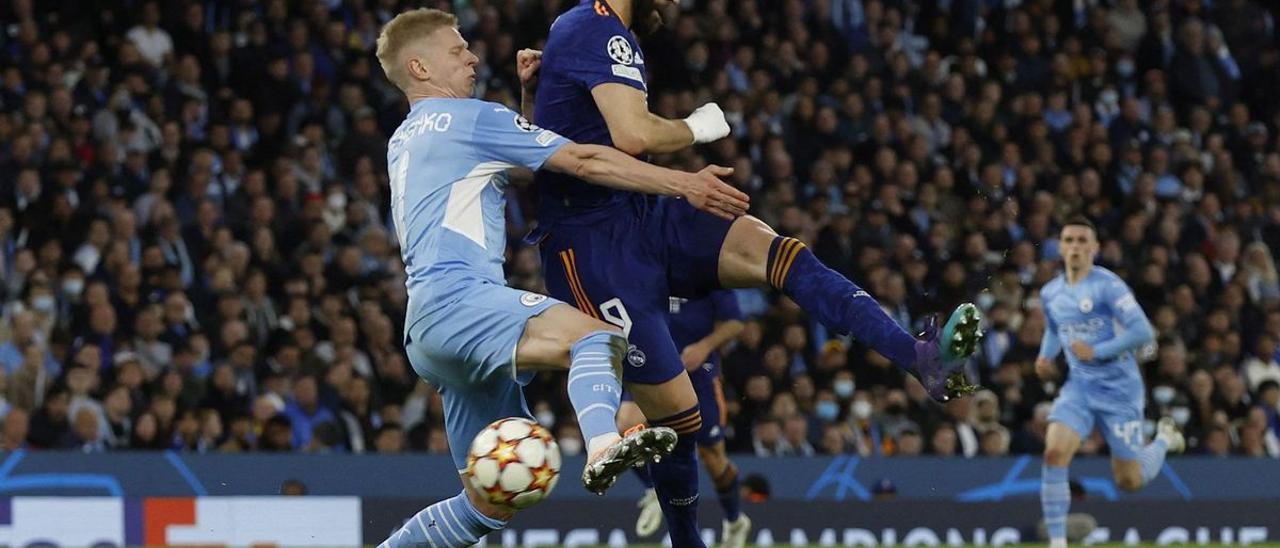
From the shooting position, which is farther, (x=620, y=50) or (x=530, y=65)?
(x=530, y=65)

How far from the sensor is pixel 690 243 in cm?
724

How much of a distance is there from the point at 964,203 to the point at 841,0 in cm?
294

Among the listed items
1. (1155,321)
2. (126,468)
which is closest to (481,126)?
(126,468)

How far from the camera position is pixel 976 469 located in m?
14.9

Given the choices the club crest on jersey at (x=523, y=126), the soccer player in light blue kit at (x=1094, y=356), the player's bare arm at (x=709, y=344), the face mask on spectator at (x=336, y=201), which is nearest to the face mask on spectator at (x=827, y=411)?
the soccer player in light blue kit at (x=1094, y=356)

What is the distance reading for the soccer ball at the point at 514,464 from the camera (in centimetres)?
618

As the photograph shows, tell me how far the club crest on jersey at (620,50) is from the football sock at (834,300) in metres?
0.93

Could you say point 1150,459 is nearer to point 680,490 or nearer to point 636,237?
point 680,490

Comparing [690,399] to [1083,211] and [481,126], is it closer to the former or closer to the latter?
[481,126]

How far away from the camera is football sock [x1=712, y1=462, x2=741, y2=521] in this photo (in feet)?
36.8

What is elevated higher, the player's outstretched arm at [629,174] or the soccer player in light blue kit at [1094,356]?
the player's outstretched arm at [629,174]

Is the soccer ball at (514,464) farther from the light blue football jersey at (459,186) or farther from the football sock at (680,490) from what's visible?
the football sock at (680,490)

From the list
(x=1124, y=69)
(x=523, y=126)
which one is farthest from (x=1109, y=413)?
(x=1124, y=69)

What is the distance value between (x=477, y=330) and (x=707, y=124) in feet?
4.31
